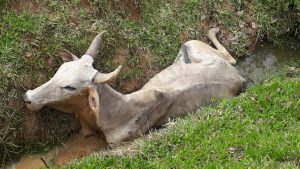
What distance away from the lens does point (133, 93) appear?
7.73 meters

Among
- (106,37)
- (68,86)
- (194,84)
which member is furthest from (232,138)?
(106,37)

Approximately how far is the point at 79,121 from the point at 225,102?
195 centimetres

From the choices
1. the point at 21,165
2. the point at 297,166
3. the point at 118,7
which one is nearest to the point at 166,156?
the point at 297,166

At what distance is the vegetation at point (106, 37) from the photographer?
25.1ft

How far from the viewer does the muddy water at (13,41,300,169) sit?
7.50 meters

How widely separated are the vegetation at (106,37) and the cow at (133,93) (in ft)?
1.34

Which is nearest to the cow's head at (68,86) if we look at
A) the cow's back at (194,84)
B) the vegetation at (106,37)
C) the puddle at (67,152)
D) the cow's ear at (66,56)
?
the cow's ear at (66,56)

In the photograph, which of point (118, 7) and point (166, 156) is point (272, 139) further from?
point (118, 7)

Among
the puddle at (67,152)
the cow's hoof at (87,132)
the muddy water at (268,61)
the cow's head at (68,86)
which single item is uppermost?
the cow's head at (68,86)

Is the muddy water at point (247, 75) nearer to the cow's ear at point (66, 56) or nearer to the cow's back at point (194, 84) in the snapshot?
the cow's back at point (194, 84)

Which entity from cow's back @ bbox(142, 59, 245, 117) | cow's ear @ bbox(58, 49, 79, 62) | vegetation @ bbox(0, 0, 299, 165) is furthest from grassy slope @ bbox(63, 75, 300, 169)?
cow's ear @ bbox(58, 49, 79, 62)

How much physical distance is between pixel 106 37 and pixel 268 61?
2752 mm

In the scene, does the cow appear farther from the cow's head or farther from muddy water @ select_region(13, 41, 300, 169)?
muddy water @ select_region(13, 41, 300, 169)

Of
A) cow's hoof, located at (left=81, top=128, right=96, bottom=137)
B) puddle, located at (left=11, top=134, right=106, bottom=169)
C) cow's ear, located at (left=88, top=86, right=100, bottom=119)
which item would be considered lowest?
puddle, located at (left=11, top=134, right=106, bottom=169)
